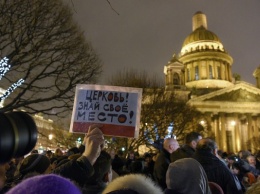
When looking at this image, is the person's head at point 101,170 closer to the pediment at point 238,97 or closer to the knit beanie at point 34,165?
the knit beanie at point 34,165

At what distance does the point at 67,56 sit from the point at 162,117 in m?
18.4

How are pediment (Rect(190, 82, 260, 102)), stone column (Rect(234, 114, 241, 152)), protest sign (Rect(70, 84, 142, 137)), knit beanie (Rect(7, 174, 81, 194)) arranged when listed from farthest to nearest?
1. stone column (Rect(234, 114, 241, 152))
2. pediment (Rect(190, 82, 260, 102))
3. protest sign (Rect(70, 84, 142, 137))
4. knit beanie (Rect(7, 174, 81, 194))

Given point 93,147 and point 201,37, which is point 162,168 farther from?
point 201,37

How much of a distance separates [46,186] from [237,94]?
53.1 meters

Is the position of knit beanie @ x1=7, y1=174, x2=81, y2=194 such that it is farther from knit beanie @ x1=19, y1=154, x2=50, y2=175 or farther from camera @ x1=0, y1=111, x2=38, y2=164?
knit beanie @ x1=19, y1=154, x2=50, y2=175

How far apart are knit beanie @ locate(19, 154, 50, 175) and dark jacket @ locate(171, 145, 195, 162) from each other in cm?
226

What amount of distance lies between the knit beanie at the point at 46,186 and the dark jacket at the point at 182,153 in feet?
14.0

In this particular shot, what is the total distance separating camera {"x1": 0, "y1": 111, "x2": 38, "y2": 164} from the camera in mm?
1396

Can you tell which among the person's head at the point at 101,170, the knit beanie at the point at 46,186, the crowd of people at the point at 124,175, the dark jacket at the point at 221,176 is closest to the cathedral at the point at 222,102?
the crowd of people at the point at 124,175

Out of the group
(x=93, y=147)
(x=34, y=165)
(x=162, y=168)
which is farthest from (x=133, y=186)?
(x=162, y=168)

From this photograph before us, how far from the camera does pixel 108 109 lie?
484 centimetres

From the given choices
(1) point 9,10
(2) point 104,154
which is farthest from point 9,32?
(2) point 104,154

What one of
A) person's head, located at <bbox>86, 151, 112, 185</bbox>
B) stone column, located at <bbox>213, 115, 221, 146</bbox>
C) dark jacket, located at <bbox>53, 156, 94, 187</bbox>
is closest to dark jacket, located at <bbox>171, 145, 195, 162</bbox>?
person's head, located at <bbox>86, 151, 112, 185</bbox>

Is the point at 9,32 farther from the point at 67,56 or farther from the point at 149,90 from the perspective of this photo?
the point at 149,90
